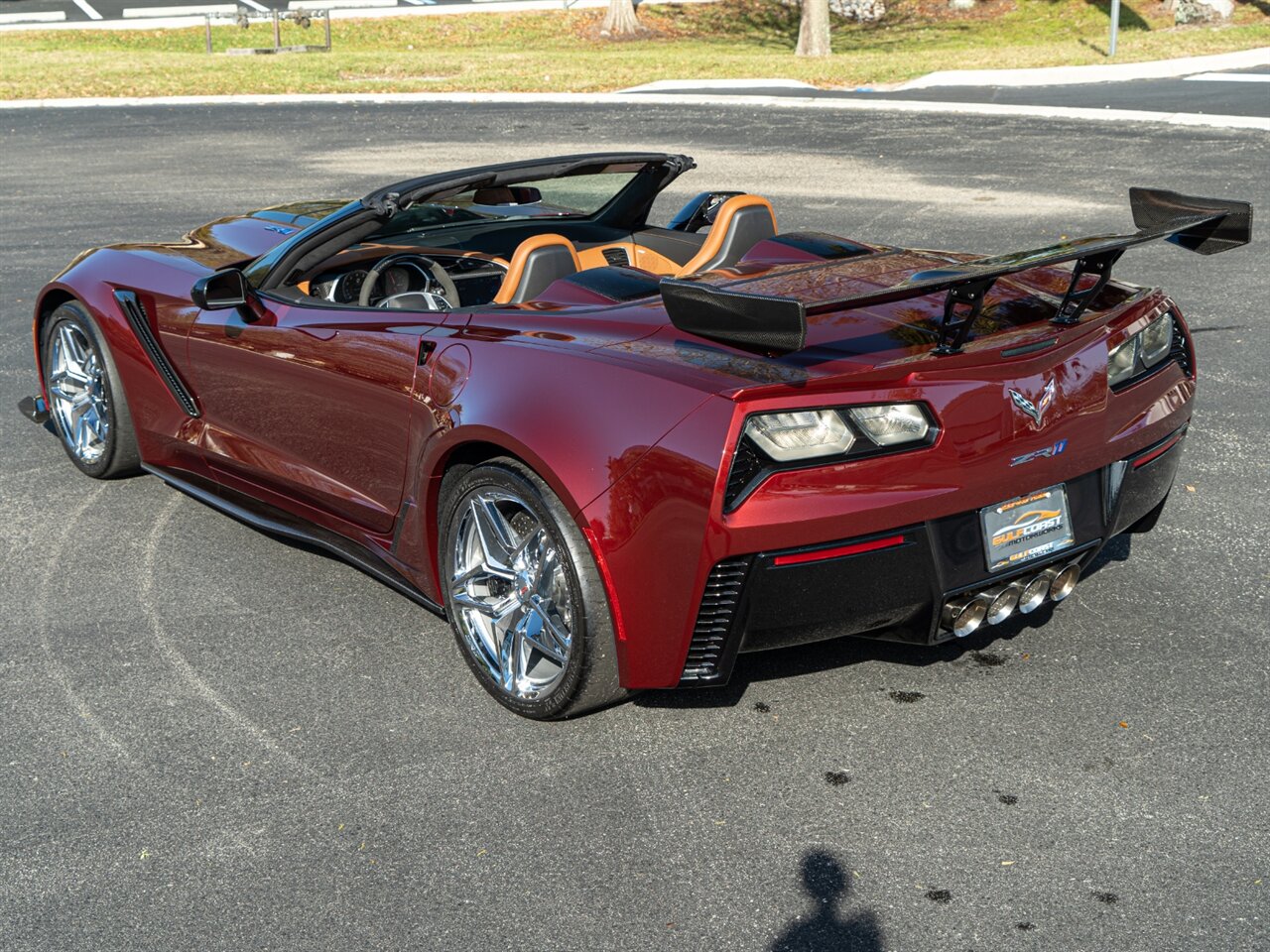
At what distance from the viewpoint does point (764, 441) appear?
11.0ft

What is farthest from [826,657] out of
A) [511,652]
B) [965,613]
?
[511,652]

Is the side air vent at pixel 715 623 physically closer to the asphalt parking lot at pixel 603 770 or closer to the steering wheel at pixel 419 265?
the asphalt parking lot at pixel 603 770

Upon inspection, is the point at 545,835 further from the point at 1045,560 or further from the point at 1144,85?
the point at 1144,85

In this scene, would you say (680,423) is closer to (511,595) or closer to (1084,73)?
(511,595)

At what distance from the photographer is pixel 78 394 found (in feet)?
20.0

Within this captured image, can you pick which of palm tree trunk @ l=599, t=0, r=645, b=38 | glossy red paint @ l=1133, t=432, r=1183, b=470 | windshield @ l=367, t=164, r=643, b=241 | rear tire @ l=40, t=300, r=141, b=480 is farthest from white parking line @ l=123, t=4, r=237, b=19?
glossy red paint @ l=1133, t=432, r=1183, b=470

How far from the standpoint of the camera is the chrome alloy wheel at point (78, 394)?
596 cm

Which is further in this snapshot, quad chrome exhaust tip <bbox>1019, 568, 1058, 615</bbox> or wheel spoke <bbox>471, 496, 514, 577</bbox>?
wheel spoke <bbox>471, 496, 514, 577</bbox>

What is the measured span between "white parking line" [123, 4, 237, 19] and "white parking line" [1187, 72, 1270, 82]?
80.6ft

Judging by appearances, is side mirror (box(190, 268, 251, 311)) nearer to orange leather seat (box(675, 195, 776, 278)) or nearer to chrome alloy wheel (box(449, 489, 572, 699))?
chrome alloy wheel (box(449, 489, 572, 699))

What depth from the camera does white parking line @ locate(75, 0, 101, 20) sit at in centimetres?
3716

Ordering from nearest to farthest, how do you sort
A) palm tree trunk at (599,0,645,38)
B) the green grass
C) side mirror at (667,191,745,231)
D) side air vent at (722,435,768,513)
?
side air vent at (722,435,768,513)
side mirror at (667,191,745,231)
the green grass
palm tree trunk at (599,0,645,38)

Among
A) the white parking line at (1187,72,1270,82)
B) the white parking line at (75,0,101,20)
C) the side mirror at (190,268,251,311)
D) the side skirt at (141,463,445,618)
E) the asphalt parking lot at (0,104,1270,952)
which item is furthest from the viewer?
the white parking line at (75,0,101,20)

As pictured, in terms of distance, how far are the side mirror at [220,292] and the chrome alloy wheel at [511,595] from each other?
129cm
